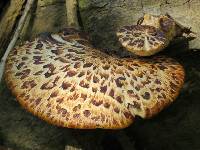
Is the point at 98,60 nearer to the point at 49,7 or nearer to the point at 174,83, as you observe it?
the point at 174,83

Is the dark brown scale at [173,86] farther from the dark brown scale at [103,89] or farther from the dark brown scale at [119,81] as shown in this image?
the dark brown scale at [103,89]

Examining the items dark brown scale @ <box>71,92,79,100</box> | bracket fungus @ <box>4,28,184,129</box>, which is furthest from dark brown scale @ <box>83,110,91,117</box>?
dark brown scale @ <box>71,92,79,100</box>

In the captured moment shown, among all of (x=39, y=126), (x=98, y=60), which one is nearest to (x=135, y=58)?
(x=98, y=60)

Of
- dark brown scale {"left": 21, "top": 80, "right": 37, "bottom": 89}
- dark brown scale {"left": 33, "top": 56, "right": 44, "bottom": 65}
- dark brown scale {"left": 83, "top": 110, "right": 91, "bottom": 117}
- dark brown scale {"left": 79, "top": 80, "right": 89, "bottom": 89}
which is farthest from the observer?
dark brown scale {"left": 33, "top": 56, "right": 44, "bottom": 65}

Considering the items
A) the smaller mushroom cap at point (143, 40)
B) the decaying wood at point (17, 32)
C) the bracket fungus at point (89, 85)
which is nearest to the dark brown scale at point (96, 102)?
the bracket fungus at point (89, 85)

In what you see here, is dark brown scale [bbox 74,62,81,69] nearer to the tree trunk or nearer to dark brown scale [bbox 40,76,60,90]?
dark brown scale [bbox 40,76,60,90]

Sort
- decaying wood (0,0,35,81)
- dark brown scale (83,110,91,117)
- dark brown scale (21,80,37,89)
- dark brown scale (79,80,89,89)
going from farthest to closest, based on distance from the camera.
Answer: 1. decaying wood (0,0,35,81)
2. dark brown scale (21,80,37,89)
3. dark brown scale (79,80,89,89)
4. dark brown scale (83,110,91,117)
